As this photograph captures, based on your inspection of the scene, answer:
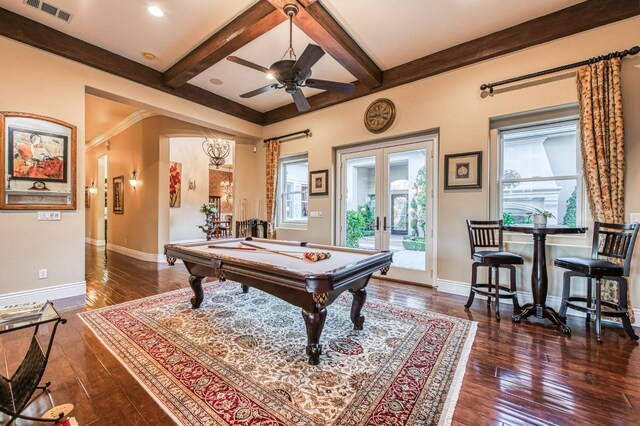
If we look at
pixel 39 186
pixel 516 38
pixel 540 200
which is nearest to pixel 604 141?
pixel 540 200

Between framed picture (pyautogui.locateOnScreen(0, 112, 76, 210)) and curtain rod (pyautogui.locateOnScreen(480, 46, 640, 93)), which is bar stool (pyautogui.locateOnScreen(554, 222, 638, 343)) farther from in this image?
framed picture (pyautogui.locateOnScreen(0, 112, 76, 210))

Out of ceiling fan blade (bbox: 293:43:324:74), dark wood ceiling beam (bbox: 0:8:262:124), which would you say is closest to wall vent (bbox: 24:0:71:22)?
dark wood ceiling beam (bbox: 0:8:262:124)

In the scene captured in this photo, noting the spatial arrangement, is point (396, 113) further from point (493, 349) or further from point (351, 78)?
point (493, 349)

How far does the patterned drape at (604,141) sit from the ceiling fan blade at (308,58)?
296cm

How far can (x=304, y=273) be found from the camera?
6.03ft

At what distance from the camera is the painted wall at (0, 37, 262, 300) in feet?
10.5

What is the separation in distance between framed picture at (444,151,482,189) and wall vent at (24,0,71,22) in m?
5.16

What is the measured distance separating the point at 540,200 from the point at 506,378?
2.51 meters

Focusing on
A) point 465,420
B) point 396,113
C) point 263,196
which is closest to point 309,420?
point 465,420

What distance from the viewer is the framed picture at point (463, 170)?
12.1ft

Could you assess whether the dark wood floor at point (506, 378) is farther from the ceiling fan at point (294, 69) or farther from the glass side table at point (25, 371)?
the ceiling fan at point (294, 69)

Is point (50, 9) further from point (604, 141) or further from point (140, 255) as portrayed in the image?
point (604, 141)

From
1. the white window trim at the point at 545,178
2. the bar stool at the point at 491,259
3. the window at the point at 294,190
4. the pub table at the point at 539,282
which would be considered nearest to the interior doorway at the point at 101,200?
the window at the point at 294,190

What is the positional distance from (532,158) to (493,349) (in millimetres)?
2544
